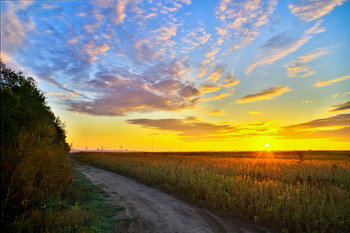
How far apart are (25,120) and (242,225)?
31.8 ft

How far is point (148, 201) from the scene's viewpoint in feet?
35.1

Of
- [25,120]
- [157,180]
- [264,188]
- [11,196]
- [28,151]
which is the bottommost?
[157,180]

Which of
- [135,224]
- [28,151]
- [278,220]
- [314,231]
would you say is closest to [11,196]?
[28,151]

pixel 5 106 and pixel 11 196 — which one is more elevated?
pixel 5 106

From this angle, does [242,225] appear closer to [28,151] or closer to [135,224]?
[135,224]

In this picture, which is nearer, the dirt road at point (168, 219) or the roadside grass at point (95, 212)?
the roadside grass at point (95, 212)

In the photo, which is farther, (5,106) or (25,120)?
(25,120)

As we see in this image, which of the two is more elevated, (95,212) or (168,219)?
(95,212)

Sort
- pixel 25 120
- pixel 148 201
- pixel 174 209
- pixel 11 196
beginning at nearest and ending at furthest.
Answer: pixel 11 196, pixel 25 120, pixel 174 209, pixel 148 201

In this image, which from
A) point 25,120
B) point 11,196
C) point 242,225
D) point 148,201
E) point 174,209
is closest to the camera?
point 11,196

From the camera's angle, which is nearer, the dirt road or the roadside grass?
the roadside grass

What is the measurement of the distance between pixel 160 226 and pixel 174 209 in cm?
232

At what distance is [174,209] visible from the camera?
9289 millimetres

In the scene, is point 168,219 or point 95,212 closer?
point 168,219
